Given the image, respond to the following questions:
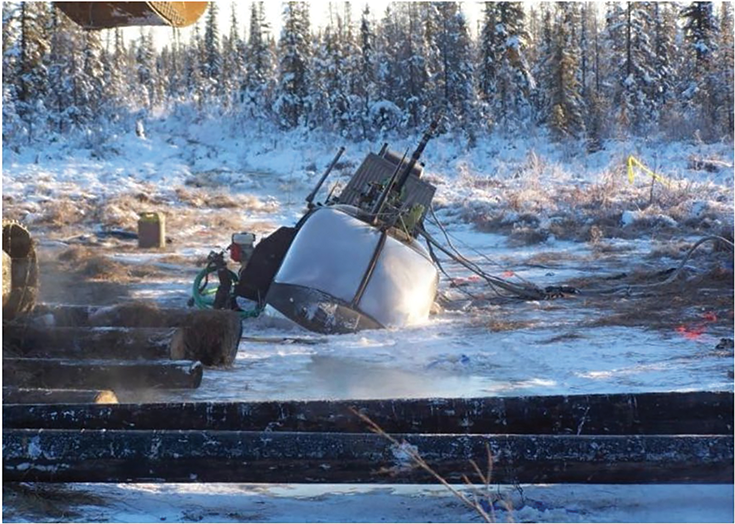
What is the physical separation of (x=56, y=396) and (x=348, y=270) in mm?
3970

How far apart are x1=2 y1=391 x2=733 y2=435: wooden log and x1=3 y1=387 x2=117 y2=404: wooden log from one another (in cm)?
51

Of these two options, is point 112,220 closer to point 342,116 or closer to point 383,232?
point 383,232

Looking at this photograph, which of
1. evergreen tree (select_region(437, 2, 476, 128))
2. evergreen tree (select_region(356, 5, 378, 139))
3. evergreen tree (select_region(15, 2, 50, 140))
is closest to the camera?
evergreen tree (select_region(15, 2, 50, 140))

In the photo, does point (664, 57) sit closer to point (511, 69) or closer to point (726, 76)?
point (511, 69)

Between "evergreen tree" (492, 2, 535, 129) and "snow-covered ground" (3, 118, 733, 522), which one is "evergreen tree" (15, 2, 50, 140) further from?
"evergreen tree" (492, 2, 535, 129)

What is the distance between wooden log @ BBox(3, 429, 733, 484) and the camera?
3.91 metres

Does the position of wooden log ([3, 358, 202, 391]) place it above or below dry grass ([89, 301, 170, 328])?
below

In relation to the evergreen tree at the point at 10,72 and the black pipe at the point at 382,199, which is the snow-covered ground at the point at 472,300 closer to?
the black pipe at the point at 382,199

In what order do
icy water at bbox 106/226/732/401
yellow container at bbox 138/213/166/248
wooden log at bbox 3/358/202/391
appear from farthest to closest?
yellow container at bbox 138/213/166/248
icy water at bbox 106/226/732/401
wooden log at bbox 3/358/202/391

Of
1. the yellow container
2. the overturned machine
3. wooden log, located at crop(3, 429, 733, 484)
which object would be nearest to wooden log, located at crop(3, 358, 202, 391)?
the overturned machine

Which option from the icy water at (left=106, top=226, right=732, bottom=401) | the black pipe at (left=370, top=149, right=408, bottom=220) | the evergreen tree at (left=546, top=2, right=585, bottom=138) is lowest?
the icy water at (left=106, top=226, right=732, bottom=401)

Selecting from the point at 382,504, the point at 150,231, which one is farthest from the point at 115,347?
the point at 150,231

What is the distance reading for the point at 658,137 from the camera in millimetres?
35969

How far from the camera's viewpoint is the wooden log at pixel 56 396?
5254 millimetres
